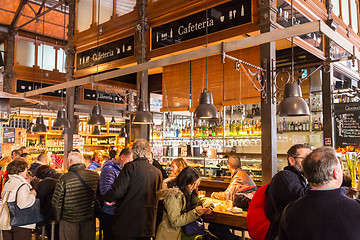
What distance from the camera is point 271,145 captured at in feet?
15.7

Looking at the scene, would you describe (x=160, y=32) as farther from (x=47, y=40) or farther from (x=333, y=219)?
(x=47, y=40)

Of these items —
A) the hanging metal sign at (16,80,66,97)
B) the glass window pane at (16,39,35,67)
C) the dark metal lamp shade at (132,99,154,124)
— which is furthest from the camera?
the glass window pane at (16,39,35,67)

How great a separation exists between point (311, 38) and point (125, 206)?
15.2 ft

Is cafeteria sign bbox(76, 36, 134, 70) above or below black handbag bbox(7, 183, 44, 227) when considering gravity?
above

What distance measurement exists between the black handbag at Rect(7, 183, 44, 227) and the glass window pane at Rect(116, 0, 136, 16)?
4.42 metres

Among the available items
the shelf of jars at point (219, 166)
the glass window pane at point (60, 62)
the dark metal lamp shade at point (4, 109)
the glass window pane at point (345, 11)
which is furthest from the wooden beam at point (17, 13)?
the glass window pane at point (345, 11)

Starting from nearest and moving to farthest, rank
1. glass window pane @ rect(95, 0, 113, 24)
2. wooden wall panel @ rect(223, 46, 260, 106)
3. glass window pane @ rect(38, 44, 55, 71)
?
wooden wall panel @ rect(223, 46, 260, 106)
glass window pane @ rect(95, 0, 113, 24)
glass window pane @ rect(38, 44, 55, 71)

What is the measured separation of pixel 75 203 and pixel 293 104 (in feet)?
10.1

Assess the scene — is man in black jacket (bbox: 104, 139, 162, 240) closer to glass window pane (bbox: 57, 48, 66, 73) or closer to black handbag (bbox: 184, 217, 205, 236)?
black handbag (bbox: 184, 217, 205, 236)

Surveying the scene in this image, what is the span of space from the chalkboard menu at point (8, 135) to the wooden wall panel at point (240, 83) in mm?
9264

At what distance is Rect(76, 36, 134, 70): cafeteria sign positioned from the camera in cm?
699

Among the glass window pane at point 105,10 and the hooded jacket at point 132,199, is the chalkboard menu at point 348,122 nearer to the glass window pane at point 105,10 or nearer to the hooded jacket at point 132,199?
the hooded jacket at point 132,199

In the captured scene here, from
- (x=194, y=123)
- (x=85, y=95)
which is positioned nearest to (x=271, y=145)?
(x=194, y=123)

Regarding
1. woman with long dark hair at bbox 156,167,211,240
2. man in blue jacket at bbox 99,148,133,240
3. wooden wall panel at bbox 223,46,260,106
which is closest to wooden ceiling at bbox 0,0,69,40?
wooden wall panel at bbox 223,46,260,106
